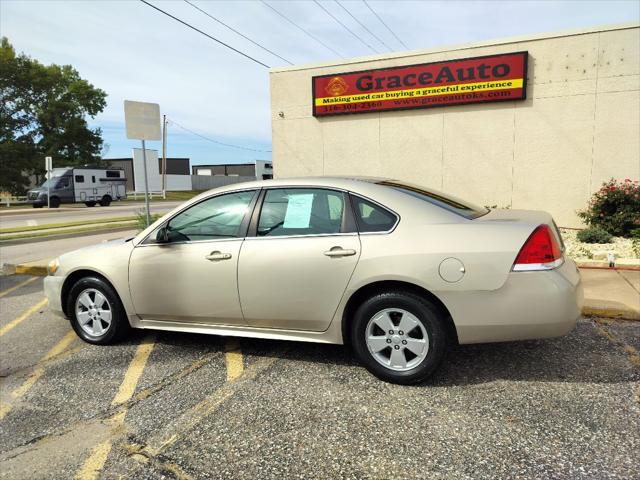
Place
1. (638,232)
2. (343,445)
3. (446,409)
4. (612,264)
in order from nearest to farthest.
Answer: (343,445) < (446,409) < (612,264) < (638,232)

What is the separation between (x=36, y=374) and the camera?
388cm

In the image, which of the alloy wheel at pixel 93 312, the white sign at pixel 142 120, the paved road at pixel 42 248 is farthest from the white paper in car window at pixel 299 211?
the paved road at pixel 42 248

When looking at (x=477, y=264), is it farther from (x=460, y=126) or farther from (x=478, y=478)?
(x=460, y=126)

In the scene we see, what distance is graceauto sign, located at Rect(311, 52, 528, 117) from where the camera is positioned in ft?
36.1

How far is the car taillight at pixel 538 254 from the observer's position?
9.98ft

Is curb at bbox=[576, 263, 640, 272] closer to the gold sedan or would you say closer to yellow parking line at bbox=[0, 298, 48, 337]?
the gold sedan

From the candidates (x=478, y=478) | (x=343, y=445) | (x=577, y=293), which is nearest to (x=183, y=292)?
(x=343, y=445)

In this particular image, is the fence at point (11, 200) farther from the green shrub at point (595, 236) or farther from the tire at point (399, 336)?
the tire at point (399, 336)

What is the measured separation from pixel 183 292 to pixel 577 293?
303 cm

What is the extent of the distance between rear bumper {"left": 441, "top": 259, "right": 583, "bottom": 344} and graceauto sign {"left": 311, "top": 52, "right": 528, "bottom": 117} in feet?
30.3

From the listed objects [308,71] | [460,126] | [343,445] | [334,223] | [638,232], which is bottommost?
[343,445]

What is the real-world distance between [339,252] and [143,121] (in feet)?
22.2

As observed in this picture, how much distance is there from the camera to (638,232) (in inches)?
352

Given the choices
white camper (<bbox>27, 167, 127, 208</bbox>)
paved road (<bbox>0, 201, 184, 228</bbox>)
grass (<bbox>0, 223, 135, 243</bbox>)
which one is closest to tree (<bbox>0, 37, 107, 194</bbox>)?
white camper (<bbox>27, 167, 127, 208</bbox>)
